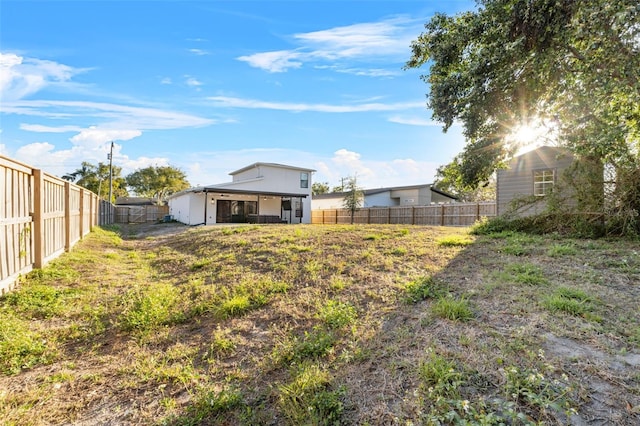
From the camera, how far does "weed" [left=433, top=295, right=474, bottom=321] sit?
9.54 feet

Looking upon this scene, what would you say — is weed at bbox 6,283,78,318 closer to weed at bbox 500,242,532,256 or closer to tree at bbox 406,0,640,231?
weed at bbox 500,242,532,256

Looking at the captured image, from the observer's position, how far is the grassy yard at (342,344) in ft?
6.47

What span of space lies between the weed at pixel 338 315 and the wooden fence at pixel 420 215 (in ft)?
47.2

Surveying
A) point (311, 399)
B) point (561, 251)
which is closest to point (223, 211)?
point (561, 251)

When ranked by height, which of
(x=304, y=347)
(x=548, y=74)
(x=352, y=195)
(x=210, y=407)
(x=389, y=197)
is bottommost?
(x=210, y=407)

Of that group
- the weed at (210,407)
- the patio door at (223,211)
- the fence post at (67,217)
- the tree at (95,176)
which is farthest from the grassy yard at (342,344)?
the tree at (95,176)

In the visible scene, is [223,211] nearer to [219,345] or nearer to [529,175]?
[529,175]

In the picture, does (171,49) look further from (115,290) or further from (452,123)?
(452,123)

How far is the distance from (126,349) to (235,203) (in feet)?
66.1

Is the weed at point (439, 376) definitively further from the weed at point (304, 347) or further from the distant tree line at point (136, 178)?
the distant tree line at point (136, 178)

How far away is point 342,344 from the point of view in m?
2.81

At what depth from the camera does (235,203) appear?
74.2ft

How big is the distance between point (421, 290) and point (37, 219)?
6004 millimetres

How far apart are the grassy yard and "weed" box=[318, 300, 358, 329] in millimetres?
19
